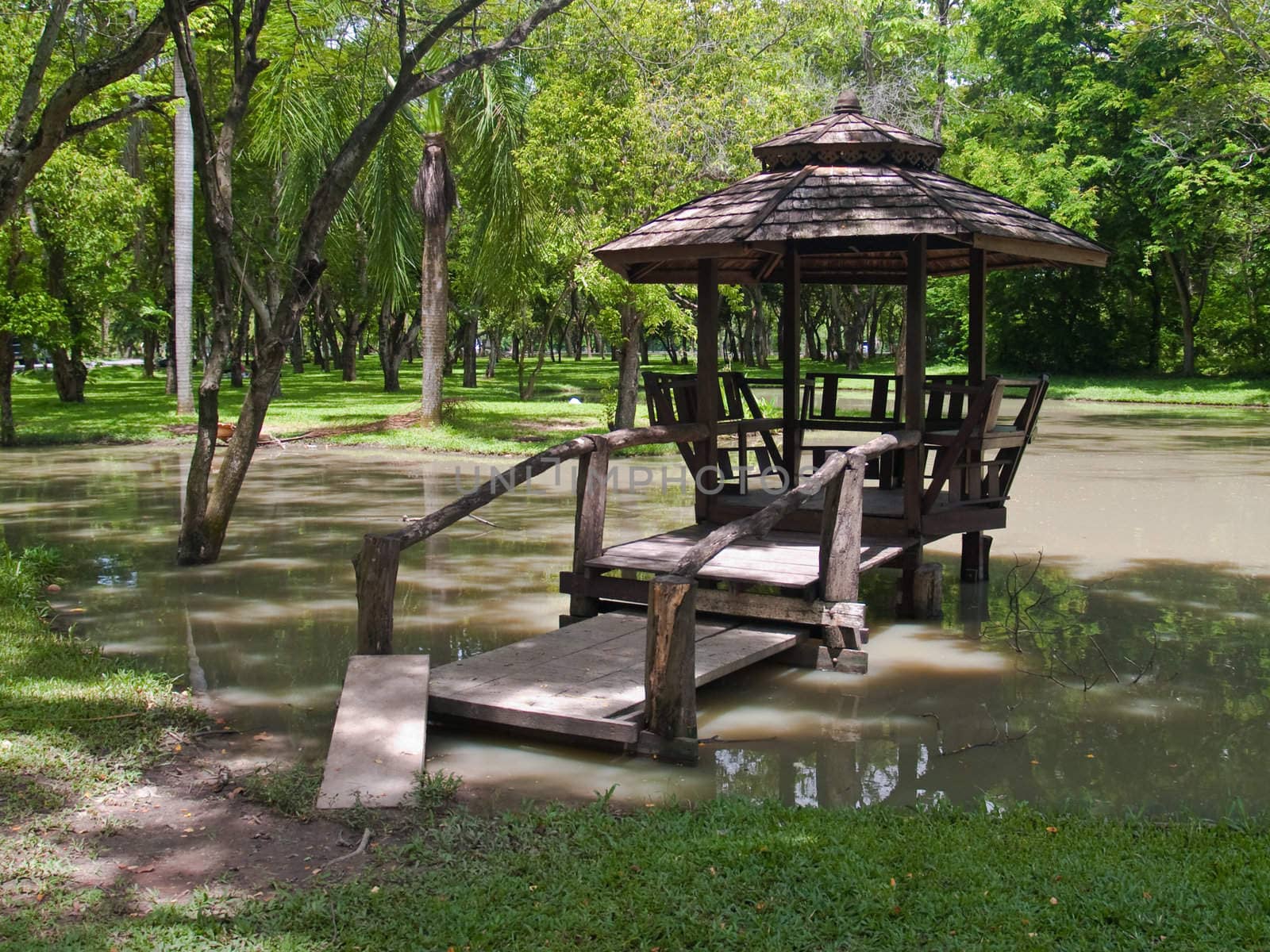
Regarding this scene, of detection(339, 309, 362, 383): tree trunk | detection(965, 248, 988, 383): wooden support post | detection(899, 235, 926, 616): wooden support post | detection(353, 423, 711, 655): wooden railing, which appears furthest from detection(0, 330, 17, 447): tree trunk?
detection(339, 309, 362, 383): tree trunk

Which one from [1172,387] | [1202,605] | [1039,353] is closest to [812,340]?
[1039,353]

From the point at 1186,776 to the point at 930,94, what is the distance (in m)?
31.1

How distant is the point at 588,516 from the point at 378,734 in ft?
10.9

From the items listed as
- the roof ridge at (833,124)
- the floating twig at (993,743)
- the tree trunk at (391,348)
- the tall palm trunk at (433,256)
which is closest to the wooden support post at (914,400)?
the roof ridge at (833,124)

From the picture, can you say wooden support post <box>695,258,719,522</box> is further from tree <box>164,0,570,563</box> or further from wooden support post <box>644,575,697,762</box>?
wooden support post <box>644,575,697,762</box>

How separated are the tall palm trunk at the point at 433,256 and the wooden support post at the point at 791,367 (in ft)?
45.4

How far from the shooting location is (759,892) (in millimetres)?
4418

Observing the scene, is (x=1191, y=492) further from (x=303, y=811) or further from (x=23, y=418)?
(x=23, y=418)

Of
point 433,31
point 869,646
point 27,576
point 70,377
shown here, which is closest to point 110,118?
point 433,31

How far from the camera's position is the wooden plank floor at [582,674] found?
6266mm

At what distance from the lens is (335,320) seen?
2291 inches

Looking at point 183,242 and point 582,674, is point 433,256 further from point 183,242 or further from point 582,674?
point 582,674

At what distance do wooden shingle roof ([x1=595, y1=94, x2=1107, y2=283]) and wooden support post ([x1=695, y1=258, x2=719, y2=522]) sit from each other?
0.41 m

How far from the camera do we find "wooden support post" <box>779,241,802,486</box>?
11.1 meters
